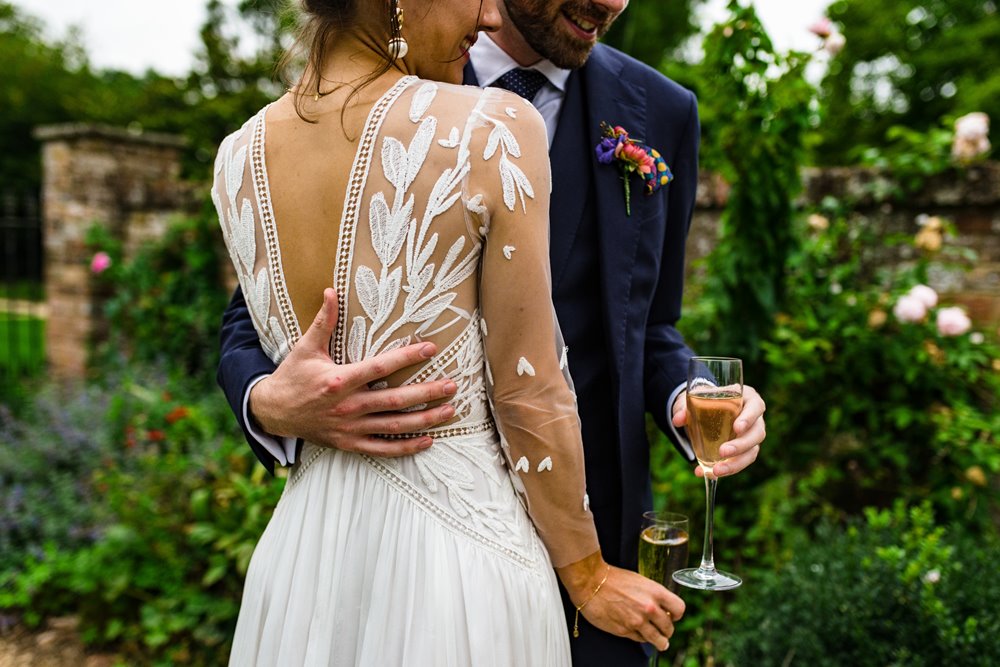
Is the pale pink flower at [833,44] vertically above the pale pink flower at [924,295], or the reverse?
the pale pink flower at [833,44]

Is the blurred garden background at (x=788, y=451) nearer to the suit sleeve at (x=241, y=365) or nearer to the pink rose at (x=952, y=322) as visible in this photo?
the pink rose at (x=952, y=322)

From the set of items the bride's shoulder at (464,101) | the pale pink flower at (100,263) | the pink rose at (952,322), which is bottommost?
the pink rose at (952,322)

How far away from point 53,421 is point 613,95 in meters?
4.51

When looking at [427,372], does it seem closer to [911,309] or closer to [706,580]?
[706,580]

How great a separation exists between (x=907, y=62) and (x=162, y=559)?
1942 cm

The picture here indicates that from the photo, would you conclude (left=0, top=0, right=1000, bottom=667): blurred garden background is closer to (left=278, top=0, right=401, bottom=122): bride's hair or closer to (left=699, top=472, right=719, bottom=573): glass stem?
(left=699, top=472, right=719, bottom=573): glass stem

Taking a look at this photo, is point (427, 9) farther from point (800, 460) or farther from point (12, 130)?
point (12, 130)

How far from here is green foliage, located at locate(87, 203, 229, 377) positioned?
5652 mm

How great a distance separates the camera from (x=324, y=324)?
1165 millimetres

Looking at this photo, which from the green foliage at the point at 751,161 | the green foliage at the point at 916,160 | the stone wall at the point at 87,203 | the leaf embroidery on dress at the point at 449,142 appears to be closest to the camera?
the leaf embroidery on dress at the point at 449,142

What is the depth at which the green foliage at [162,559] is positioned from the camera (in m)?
3.17

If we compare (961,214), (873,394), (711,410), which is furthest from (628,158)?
(961,214)

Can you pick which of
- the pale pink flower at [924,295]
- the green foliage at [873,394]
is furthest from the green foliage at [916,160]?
the pale pink flower at [924,295]

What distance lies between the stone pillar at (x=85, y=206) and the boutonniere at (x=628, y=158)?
5.60 metres
